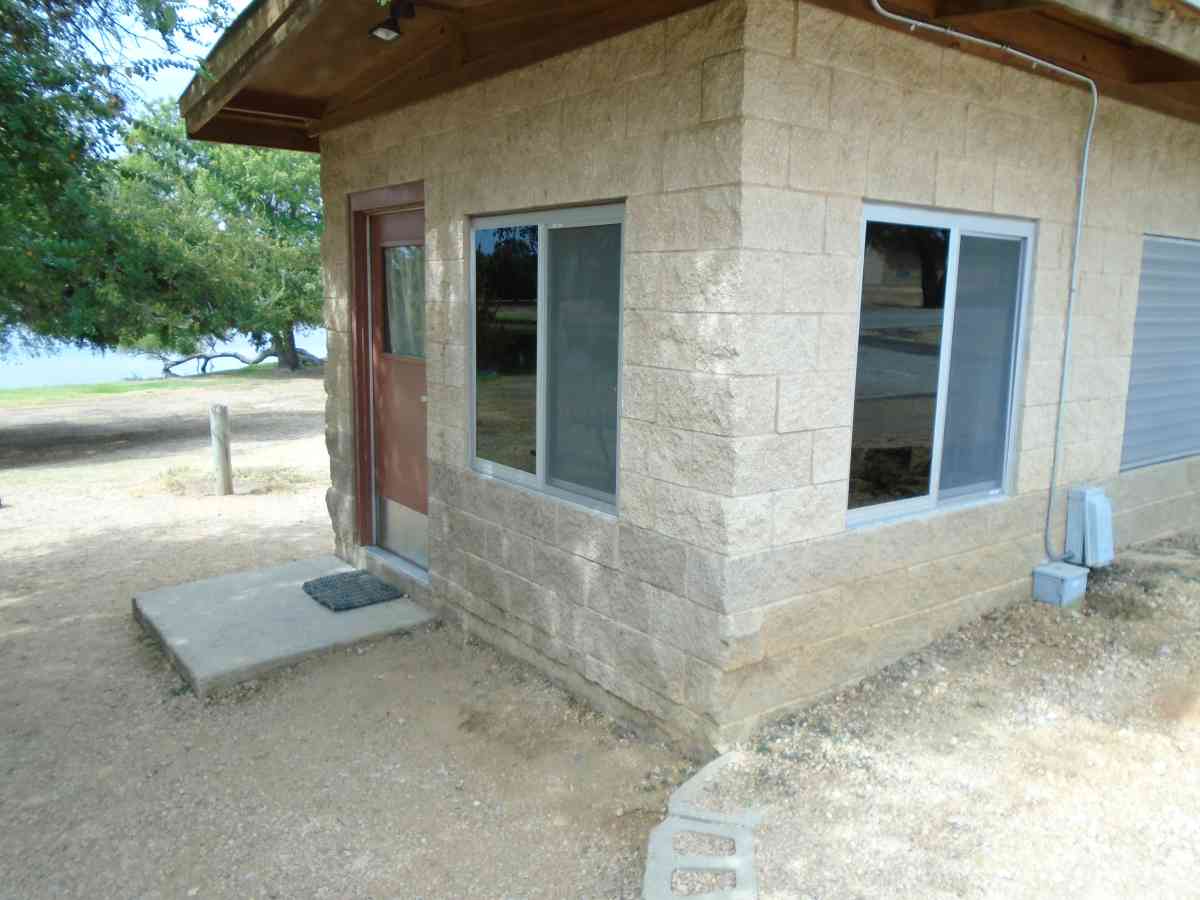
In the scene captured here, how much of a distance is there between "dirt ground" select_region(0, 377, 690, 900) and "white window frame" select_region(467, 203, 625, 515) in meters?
1.02

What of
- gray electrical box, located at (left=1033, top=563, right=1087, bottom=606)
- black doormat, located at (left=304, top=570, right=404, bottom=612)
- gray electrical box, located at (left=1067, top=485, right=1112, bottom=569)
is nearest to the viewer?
gray electrical box, located at (left=1033, top=563, right=1087, bottom=606)

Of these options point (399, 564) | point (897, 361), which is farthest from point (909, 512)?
point (399, 564)

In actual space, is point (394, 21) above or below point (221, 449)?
above

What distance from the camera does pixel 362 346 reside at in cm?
627

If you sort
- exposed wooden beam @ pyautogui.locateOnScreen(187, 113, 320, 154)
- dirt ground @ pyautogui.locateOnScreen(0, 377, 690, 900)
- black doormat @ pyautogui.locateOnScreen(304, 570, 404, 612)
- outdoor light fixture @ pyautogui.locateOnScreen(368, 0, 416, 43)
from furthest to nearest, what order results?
exposed wooden beam @ pyautogui.locateOnScreen(187, 113, 320, 154) → black doormat @ pyautogui.locateOnScreen(304, 570, 404, 612) → outdoor light fixture @ pyautogui.locateOnScreen(368, 0, 416, 43) → dirt ground @ pyautogui.locateOnScreen(0, 377, 690, 900)

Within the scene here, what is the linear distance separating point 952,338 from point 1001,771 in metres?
2.02

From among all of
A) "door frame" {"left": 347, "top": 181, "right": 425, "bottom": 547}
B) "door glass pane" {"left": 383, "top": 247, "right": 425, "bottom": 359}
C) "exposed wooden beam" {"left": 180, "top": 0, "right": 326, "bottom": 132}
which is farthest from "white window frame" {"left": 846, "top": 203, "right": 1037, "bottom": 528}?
"door frame" {"left": 347, "top": 181, "right": 425, "bottom": 547}

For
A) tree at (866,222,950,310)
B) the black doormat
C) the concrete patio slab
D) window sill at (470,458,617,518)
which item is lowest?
the concrete patio slab

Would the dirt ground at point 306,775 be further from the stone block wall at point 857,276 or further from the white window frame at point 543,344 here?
the white window frame at point 543,344

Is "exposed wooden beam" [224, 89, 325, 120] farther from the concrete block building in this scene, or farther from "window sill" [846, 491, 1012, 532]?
"window sill" [846, 491, 1012, 532]

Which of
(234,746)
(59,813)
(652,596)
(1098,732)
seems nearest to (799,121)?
(652,596)

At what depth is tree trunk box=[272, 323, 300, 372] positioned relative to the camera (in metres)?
24.6

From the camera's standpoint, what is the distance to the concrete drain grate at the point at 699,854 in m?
2.80

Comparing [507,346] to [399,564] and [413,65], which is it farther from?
[399,564]
